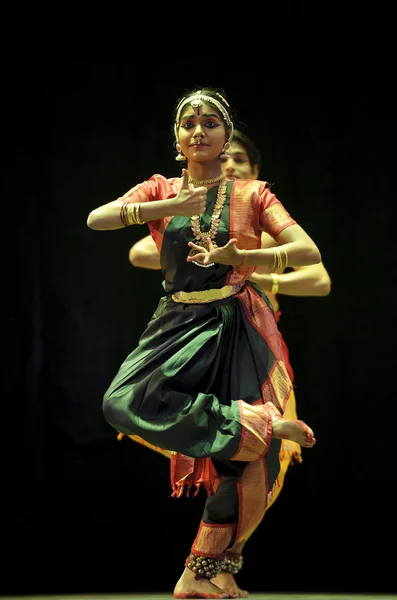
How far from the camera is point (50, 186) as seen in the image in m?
4.36

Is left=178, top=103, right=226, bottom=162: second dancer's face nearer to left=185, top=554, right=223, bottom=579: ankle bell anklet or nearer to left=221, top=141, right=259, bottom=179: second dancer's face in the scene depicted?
left=221, top=141, right=259, bottom=179: second dancer's face

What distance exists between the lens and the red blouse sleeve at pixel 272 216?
3070 millimetres

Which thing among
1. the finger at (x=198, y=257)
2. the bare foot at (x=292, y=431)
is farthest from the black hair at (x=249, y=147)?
the bare foot at (x=292, y=431)

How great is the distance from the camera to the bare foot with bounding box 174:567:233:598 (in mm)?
3033

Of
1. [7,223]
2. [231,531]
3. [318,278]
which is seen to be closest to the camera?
[231,531]

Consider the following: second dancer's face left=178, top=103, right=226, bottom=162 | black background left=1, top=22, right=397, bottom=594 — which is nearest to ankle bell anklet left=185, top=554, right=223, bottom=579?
second dancer's face left=178, top=103, right=226, bottom=162

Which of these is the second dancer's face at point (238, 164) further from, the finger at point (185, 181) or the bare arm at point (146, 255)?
the finger at point (185, 181)

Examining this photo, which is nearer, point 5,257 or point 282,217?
point 282,217

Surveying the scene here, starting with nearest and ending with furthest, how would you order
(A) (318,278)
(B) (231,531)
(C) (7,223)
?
(B) (231,531) < (A) (318,278) < (C) (7,223)

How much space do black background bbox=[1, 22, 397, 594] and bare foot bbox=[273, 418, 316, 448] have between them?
151cm

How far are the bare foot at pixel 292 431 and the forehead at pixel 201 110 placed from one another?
2.99ft

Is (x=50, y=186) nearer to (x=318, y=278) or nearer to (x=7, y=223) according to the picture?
(x=7, y=223)

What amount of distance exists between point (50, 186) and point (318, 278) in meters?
1.15

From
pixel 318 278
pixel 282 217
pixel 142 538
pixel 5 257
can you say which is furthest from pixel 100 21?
pixel 142 538
